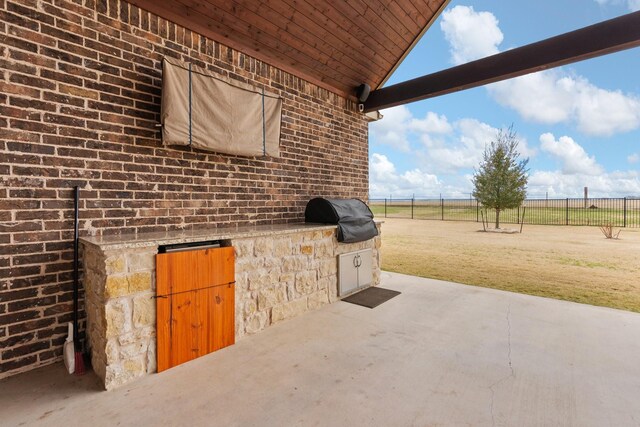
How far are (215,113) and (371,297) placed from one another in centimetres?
304

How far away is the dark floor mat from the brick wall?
1.90m

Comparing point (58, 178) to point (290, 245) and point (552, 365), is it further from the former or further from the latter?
point (552, 365)

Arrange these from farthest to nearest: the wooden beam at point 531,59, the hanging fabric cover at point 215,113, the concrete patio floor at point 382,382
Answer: the wooden beam at point 531,59 → the hanging fabric cover at point 215,113 → the concrete patio floor at point 382,382

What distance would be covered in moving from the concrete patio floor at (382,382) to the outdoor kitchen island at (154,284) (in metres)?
0.18

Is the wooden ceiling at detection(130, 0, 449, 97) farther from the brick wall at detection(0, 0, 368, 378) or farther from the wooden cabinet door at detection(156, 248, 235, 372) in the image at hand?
the wooden cabinet door at detection(156, 248, 235, 372)

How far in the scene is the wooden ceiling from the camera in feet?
10.4

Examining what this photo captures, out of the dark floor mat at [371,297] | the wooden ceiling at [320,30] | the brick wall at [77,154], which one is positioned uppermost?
the wooden ceiling at [320,30]

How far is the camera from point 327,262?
3.82 metres

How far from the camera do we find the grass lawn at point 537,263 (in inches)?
176

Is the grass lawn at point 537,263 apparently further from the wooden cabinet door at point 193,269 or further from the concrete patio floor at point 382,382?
the wooden cabinet door at point 193,269

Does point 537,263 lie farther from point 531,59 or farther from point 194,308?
point 194,308

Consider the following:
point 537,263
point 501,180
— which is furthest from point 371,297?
point 501,180

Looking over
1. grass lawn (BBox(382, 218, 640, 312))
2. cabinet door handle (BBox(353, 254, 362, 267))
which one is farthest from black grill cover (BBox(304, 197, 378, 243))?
grass lawn (BBox(382, 218, 640, 312))

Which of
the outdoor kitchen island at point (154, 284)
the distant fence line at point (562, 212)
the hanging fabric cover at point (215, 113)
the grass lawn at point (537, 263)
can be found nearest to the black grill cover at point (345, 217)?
the outdoor kitchen island at point (154, 284)
